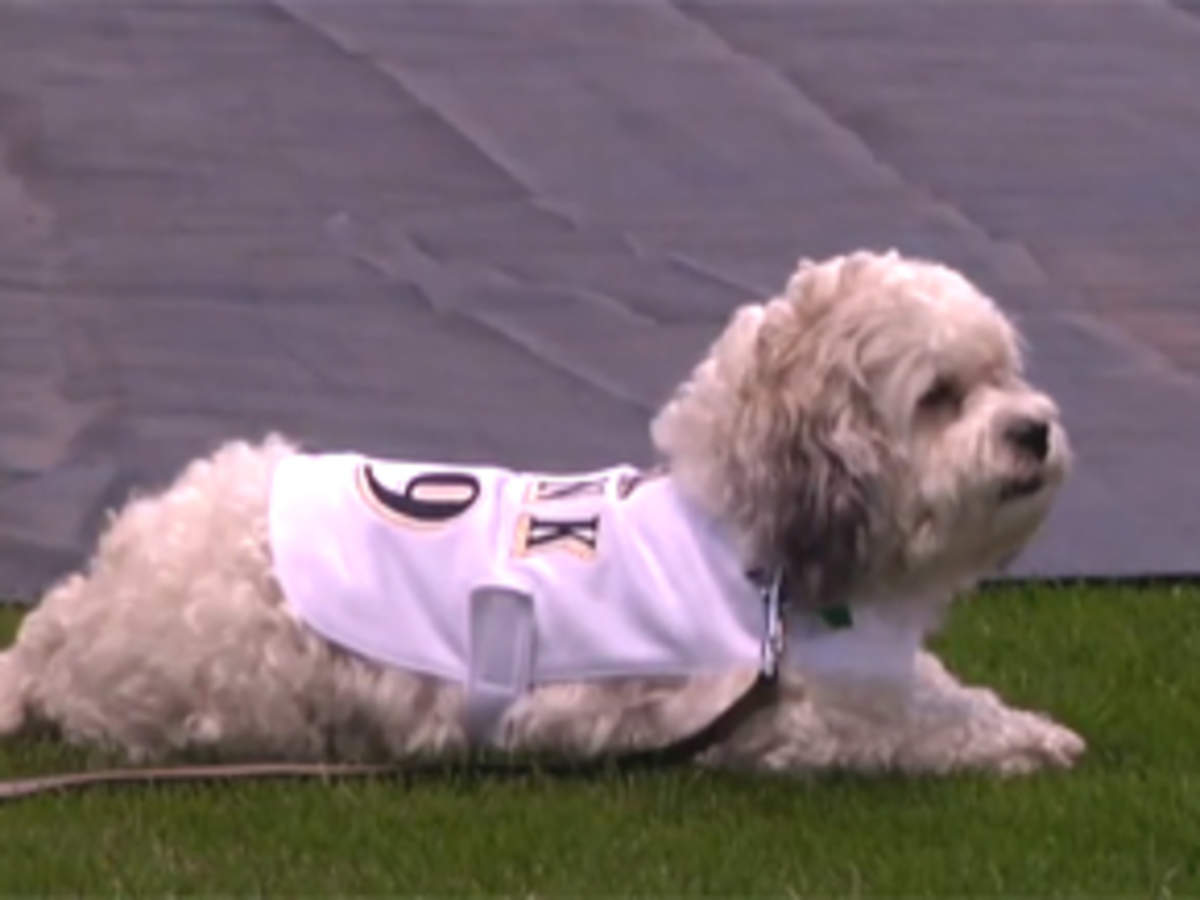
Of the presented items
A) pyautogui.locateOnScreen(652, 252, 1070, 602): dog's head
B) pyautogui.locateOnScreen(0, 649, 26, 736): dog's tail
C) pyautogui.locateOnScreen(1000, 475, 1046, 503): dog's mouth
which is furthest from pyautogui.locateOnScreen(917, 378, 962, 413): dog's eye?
pyautogui.locateOnScreen(0, 649, 26, 736): dog's tail

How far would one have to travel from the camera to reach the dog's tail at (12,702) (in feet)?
23.9

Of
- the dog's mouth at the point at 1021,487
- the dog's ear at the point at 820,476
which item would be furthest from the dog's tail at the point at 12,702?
the dog's mouth at the point at 1021,487

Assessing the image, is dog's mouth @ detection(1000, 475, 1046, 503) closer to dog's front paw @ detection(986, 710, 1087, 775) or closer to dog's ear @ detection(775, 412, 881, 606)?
dog's ear @ detection(775, 412, 881, 606)

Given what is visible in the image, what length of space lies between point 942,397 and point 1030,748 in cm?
79

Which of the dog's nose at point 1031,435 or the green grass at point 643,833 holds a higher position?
the dog's nose at point 1031,435

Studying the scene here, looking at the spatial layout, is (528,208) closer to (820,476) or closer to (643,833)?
(820,476)

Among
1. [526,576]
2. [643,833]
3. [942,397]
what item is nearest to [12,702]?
[526,576]

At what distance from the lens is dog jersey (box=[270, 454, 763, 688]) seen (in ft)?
22.1

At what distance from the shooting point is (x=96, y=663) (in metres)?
7.05

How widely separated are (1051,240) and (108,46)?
10.6ft

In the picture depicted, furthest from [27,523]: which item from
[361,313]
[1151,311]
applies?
[1151,311]

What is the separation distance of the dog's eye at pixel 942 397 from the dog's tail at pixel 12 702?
216cm

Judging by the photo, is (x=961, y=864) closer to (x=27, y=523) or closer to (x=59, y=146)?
(x=27, y=523)

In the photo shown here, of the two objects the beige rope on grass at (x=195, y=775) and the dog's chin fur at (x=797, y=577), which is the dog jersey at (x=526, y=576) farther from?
the beige rope on grass at (x=195, y=775)
